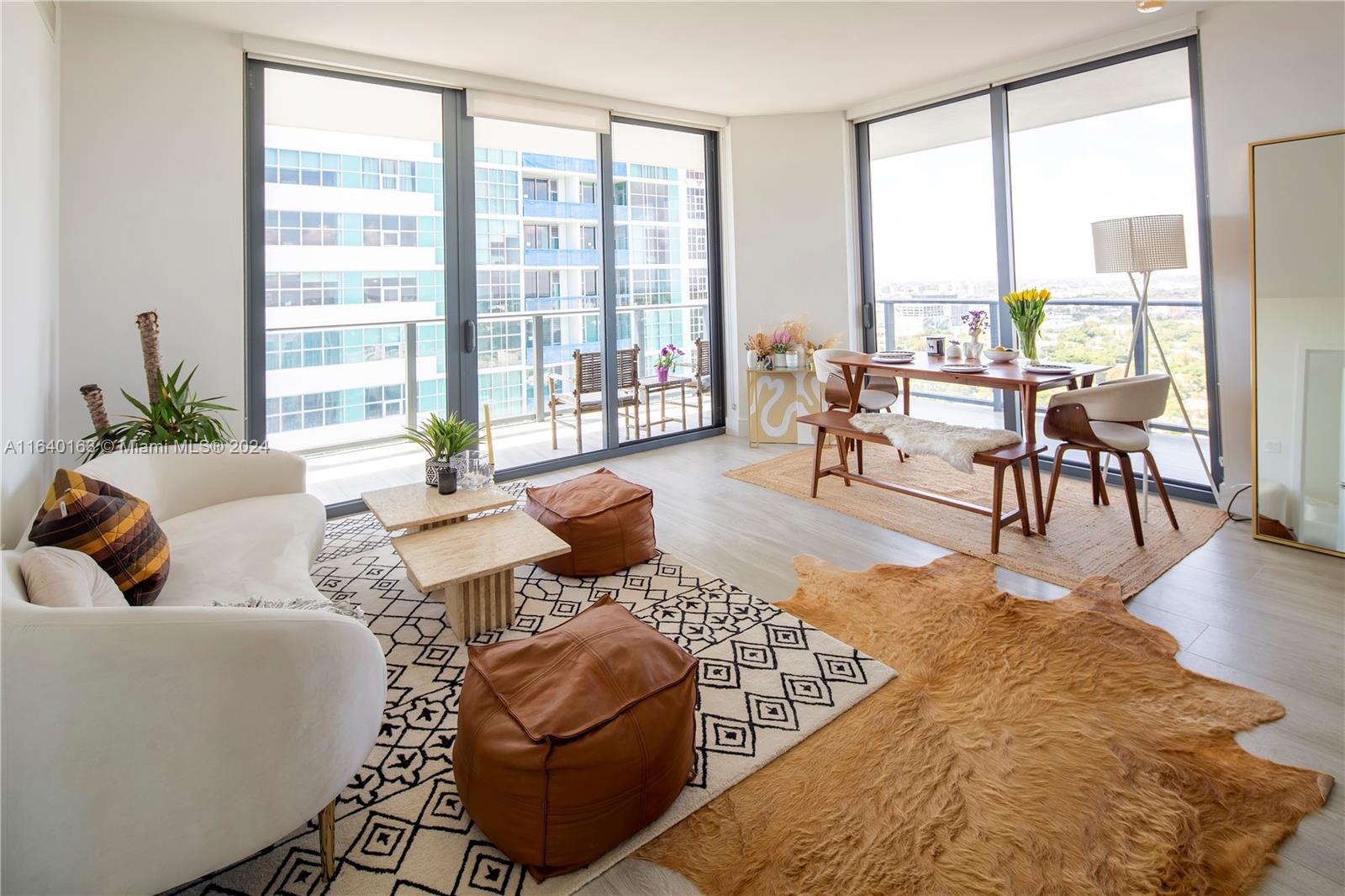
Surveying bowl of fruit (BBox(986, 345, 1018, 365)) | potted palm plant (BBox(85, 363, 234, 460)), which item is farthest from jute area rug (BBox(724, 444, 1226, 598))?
→ potted palm plant (BBox(85, 363, 234, 460))

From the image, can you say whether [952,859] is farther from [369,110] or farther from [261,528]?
[369,110]

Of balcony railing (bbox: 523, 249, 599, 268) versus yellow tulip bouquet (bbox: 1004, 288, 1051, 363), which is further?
balcony railing (bbox: 523, 249, 599, 268)

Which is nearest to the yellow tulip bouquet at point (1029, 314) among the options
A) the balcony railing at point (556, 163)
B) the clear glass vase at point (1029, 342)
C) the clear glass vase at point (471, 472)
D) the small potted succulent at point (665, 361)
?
the clear glass vase at point (1029, 342)

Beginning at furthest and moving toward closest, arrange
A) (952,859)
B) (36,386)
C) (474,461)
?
(474,461), (36,386), (952,859)

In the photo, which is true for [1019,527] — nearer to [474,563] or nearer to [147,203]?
[474,563]

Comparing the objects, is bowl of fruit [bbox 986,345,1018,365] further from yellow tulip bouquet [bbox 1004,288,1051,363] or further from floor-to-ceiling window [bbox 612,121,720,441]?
floor-to-ceiling window [bbox 612,121,720,441]

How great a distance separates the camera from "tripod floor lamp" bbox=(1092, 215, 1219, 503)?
3.80m

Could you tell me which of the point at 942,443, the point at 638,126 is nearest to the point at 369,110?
the point at 638,126

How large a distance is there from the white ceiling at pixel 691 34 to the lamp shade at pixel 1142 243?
3.78 ft

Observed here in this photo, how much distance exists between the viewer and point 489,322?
4973 millimetres

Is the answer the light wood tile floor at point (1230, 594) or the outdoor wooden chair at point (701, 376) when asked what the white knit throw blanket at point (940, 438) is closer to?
the light wood tile floor at point (1230, 594)

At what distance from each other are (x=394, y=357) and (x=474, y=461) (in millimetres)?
1786

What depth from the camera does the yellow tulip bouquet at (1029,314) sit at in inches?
153

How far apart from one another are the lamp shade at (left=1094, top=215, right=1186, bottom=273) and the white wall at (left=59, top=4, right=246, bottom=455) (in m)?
4.95
